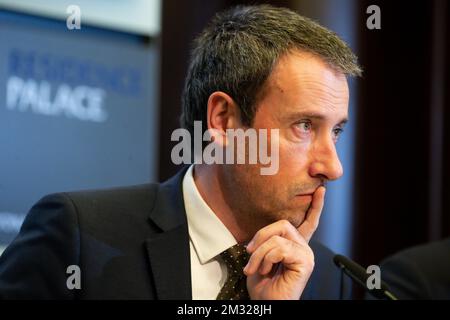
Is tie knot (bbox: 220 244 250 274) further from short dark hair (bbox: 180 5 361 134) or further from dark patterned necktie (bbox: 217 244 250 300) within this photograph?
short dark hair (bbox: 180 5 361 134)

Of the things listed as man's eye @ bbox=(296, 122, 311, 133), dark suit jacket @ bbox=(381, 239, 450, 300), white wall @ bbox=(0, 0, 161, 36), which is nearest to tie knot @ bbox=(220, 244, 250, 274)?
man's eye @ bbox=(296, 122, 311, 133)

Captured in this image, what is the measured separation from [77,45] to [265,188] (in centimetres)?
121

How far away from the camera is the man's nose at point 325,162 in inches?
67.8

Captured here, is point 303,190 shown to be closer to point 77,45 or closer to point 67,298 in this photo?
point 67,298

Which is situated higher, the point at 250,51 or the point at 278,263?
the point at 250,51

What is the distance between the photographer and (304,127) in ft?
5.78

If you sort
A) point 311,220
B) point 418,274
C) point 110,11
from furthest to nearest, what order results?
1. point 110,11
2. point 418,274
3. point 311,220

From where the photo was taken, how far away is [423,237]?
3.61 meters

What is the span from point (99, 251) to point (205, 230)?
0.87ft

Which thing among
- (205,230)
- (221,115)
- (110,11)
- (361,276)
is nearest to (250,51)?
(221,115)

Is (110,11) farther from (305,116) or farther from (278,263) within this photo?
(278,263)

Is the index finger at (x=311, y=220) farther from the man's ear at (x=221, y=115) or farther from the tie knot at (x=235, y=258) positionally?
the man's ear at (x=221, y=115)
